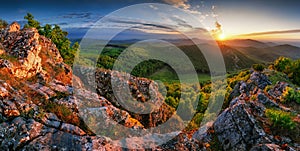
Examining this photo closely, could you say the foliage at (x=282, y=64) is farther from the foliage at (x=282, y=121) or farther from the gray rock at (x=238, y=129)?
the gray rock at (x=238, y=129)

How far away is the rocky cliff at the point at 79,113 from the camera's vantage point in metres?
12.5

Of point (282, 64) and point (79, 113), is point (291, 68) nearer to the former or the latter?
point (282, 64)

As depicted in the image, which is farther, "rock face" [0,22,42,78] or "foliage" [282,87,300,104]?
"foliage" [282,87,300,104]

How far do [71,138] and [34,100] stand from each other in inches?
179

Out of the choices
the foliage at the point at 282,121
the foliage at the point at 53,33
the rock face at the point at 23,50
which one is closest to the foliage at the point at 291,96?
the foliage at the point at 282,121

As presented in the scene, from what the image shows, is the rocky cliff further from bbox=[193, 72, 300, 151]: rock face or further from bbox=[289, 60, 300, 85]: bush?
bbox=[289, 60, 300, 85]: bush

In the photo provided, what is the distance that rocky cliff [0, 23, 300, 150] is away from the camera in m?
12.5

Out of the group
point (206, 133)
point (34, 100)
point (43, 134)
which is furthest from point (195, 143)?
point (34, 100)

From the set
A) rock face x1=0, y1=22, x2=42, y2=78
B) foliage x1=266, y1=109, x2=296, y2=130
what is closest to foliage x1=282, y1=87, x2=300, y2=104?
foliage x1=266, y1=109, x2=296, y2=130

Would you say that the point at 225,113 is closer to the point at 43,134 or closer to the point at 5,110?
the point at 43,134

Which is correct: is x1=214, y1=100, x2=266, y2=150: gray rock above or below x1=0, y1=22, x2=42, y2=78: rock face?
below

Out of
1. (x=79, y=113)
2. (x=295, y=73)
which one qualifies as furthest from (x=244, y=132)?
(x=295, y=73)

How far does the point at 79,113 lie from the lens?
15.9 m

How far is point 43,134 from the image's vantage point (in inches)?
487
